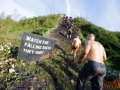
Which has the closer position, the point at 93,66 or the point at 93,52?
the point at 93,66

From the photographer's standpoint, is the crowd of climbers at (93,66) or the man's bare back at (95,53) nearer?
the crowd of climbers at (93,66)

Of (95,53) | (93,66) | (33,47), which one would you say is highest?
(33,47)

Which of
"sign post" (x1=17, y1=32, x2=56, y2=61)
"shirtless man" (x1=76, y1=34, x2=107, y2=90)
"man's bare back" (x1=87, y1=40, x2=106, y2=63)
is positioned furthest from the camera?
"man's bare back" (x1=87, y1=40, x2=106, y2=63)

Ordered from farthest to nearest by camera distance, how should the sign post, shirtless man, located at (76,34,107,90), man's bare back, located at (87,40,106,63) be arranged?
man's bare back, located at (87,40,106,63)
shirtless man, located at (76,34,107,90)
the sign post

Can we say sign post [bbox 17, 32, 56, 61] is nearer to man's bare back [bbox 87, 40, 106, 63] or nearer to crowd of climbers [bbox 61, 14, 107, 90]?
crowd of climbers [bbox 61, 14, 107, 90]

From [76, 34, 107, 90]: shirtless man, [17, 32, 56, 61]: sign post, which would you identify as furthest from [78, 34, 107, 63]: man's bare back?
[17, 32, 56, 61]: sign post

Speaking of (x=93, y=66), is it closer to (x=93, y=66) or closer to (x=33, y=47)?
(x=93, y=66)

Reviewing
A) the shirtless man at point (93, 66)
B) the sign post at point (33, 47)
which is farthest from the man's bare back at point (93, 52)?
the sign post at point (33, 47)

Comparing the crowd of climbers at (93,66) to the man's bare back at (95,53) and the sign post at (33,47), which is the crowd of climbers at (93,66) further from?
the sign post at (33,47)

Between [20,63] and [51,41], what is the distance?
55.4 inches

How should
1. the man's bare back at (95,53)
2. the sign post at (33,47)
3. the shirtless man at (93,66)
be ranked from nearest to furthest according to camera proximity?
the sign post at (33,47), the shirtless man at (93,66), the man's bare back at (95,53)

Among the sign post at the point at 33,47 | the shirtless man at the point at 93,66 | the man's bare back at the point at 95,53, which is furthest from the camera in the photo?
the man's bare back at the point at 95,53

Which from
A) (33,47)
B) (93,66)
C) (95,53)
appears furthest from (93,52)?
(33,47)

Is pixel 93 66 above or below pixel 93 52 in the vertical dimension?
below
